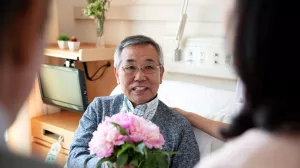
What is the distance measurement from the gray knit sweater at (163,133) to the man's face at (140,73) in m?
0.07

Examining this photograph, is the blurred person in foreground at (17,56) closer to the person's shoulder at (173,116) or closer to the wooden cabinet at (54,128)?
the person's shoulder at (173,116)

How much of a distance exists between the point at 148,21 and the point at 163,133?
2.44 feet

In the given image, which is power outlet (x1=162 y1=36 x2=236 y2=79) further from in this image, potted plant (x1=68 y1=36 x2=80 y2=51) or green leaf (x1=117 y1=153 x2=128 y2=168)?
green leaf (x1=117 y1=153 x2=128 y2=168)

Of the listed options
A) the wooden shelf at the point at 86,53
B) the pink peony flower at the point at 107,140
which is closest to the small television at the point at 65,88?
the wooden shelf at the point at 86,53

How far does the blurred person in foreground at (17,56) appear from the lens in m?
0.25

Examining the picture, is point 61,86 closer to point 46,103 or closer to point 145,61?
point 46,103

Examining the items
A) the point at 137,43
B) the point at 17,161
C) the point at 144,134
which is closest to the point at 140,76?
the point at 137,43

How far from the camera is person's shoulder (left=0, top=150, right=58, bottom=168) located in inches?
10.6

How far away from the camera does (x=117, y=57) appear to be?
143cm

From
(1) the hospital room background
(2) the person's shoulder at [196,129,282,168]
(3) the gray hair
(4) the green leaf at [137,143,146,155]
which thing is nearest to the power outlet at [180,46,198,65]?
(1) the hospital room background

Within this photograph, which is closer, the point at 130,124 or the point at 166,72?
the point at 130,124

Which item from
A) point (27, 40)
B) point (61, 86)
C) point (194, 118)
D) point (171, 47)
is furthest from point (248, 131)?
point (61, 86)

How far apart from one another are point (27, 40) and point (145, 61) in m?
1.11

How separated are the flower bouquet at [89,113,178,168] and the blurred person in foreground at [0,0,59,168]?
26.1 inches
